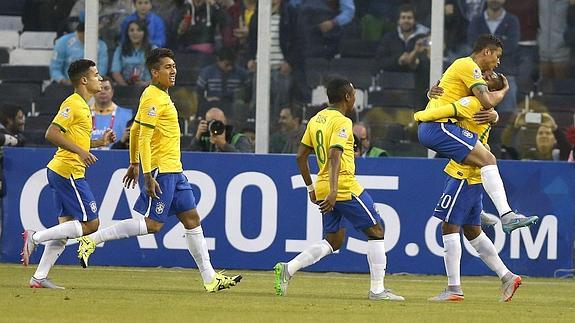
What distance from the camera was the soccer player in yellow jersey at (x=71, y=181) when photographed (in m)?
12.9

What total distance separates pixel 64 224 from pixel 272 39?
5869 millimetres

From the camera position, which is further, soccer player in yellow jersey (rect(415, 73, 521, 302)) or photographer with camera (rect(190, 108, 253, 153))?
photographer with camera (rect(190, 108, 253, 153))

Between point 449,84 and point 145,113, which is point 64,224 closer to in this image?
point 145,113

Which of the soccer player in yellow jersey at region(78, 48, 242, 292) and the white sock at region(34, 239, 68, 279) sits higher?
the soccer player in yellow jersey at region(78, 48, 242, 292)

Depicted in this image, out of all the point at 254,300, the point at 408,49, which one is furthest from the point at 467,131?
the point at 408,49

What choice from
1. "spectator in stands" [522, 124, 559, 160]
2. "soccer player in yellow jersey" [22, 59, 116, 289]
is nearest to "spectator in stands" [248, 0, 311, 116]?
"spectator in stands" [522, 124, 559, 160]

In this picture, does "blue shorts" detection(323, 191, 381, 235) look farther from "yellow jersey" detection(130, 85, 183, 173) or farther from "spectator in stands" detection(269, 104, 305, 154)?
"spectator in stands" detection(269, 104, 305, 154)

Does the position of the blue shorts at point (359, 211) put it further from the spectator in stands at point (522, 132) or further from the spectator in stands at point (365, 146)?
the spectator in stands at point (522, 132)

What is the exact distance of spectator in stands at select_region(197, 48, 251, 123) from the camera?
1823 centimetres

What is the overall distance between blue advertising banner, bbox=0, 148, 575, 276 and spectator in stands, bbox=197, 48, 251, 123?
1.56 m

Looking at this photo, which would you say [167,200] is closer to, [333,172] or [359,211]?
[333,172]

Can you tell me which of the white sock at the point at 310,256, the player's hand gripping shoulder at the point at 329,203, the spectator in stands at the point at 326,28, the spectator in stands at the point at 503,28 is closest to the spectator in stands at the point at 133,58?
the spectator in stands at the point at 326,28

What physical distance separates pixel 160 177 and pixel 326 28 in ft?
20.4

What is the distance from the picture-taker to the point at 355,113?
59.6ft
